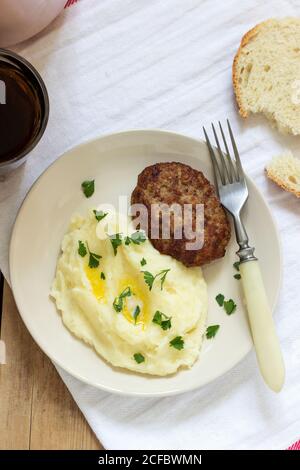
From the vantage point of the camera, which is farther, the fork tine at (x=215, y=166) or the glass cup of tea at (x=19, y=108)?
the fork tine at (x=215, y=166)

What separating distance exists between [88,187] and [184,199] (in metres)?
0.33

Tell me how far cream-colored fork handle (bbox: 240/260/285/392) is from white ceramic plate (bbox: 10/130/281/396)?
52mm

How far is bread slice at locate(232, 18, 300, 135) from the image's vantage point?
2.22 meters

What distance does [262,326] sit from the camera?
80.6 inches

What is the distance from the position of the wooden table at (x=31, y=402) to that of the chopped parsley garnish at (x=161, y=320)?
17.0 inches

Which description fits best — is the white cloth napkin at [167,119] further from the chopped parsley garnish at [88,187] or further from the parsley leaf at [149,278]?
the parsley leaf at [149,278]

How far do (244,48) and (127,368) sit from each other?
45.1 inches

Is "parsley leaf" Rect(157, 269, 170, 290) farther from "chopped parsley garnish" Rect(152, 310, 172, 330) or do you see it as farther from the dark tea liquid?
the dark tea liquid

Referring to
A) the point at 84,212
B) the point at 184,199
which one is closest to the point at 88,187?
the point at 84,212

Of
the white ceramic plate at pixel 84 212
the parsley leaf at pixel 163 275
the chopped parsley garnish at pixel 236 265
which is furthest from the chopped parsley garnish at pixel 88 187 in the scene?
the chopped parsley garnish at pixel 236 265

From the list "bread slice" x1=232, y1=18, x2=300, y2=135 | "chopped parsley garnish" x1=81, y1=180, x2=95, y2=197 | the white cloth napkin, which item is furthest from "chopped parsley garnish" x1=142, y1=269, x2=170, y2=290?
"bread slice" x1=232, y1=18, x2=300, y2=135

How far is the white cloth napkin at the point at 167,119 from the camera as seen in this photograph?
2186mm
